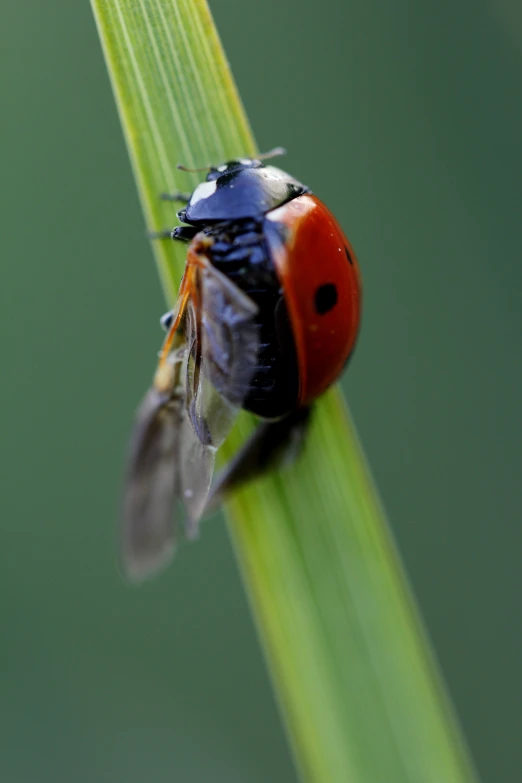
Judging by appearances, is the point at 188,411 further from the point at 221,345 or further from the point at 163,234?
the point at 163,234

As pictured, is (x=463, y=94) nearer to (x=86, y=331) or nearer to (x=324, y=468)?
(x=86, y=331)

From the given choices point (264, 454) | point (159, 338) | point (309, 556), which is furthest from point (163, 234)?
point (159, 338)

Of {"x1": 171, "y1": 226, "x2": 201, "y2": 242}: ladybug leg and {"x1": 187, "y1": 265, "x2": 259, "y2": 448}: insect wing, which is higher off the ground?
{"x1": 171, "y1": 226, "x2": 201, "y2": 242}: ladybug leg

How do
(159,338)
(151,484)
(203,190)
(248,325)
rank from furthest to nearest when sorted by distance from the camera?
1. (159,338)
2. (151,484)
3. (203,190)
4. (248,325)

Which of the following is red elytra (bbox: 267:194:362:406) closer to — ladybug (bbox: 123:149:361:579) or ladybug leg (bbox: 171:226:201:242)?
ladybug (bbox: 123:149:361:579)

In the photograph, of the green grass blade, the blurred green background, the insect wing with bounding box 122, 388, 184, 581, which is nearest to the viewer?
the green grass blade

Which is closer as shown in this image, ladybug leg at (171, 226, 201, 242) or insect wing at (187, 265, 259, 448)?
insect wing at (187, 265, 259, 448)

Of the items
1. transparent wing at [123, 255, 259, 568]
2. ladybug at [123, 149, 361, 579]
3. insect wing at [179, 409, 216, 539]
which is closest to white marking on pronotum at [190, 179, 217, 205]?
ladybug at [123, 149, 361, 579]

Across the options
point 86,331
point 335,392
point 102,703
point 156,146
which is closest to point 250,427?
point 335,392
